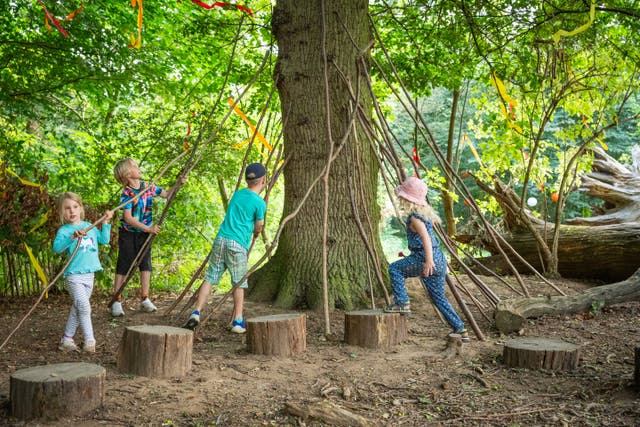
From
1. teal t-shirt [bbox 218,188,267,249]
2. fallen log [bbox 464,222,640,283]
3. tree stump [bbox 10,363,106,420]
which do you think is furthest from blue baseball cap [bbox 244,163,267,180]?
fallen log [bbox 464,222,640,283]

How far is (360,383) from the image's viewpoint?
3332mm

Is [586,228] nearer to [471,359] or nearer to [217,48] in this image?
[471,359]

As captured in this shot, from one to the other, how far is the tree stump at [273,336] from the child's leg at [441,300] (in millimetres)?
1079

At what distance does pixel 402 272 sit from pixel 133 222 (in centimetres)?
242

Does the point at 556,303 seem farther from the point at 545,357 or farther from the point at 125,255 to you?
the point at 125,255

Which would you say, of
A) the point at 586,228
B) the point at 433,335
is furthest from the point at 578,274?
the point at 433,335

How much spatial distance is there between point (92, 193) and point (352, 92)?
4.00 meters

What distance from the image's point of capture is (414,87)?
7.57 m

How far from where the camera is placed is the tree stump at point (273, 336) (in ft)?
12.4

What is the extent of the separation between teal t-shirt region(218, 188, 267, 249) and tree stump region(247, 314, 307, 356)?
0.81m

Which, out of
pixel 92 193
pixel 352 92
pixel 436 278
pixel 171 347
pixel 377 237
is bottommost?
pixel 171 347

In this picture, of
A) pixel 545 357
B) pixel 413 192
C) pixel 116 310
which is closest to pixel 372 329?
pixel 413 192

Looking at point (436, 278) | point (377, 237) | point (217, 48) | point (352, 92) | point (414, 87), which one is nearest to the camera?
point (436, 278)

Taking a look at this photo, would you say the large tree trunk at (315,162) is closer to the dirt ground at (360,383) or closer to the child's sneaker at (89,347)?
the dirt ground at (360,383)
